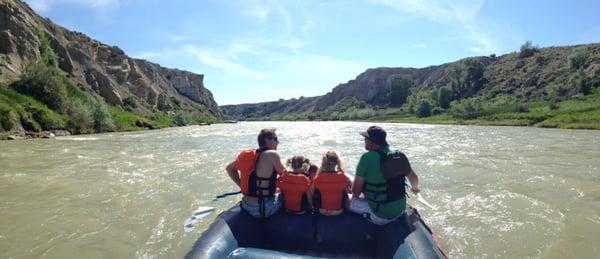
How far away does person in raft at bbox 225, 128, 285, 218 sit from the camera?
6812mm

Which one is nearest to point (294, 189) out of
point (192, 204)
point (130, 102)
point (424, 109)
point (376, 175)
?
point (376, 175)

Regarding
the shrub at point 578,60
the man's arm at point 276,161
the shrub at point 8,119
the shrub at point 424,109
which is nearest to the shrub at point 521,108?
the shrub at point 424,109

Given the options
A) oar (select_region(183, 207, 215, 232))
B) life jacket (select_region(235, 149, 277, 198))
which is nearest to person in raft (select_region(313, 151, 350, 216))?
life jacket (select_region(235, 149, 277, 198))

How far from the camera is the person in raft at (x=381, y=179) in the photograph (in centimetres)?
641

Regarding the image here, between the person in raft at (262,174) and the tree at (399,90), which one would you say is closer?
the person in raft at (262,174)

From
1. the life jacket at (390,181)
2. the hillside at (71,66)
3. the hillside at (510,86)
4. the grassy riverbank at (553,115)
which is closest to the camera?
the life jacket at (390,181)

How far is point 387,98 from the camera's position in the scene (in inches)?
7283

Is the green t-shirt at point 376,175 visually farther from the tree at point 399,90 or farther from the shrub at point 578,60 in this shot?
the tree at point 399,90

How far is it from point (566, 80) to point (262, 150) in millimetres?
102342

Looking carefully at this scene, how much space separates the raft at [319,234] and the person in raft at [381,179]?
0.62 ft

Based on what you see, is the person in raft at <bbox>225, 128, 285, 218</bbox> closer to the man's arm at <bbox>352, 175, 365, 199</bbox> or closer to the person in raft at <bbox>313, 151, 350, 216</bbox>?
the person in raft at <bbox>313, 151, 350, 216</bbox>

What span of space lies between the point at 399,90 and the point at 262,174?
562 feet

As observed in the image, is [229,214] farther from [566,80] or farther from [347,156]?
[566,80]

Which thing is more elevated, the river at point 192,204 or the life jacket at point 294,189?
the life jacket at point 294,189
